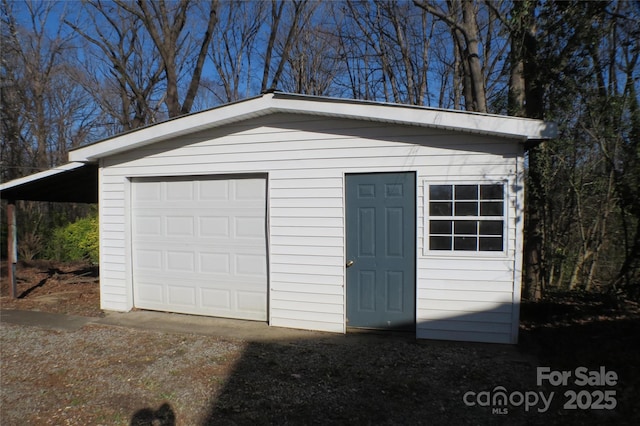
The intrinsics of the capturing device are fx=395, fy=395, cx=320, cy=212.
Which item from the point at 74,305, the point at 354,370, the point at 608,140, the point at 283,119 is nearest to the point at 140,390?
the point at 354,370

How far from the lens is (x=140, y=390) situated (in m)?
3.94

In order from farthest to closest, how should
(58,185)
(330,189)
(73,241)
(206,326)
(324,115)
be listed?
(73,241) < (58,185) < (206,326) < (330,189) < (324,115)

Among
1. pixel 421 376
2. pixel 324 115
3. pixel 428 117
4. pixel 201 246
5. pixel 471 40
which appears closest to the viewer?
pixel 421 376

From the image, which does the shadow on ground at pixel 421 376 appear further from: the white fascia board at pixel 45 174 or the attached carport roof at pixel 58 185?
the attached carport roof at pixel 58 185

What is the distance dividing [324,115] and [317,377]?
330 cm

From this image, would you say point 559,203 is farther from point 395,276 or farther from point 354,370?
point 354,370

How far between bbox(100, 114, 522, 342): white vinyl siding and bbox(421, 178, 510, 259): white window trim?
0.08ft

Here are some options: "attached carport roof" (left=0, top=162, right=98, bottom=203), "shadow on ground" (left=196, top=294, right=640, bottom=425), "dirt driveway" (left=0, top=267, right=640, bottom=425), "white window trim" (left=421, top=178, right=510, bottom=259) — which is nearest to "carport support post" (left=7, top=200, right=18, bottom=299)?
"attached carport roof" (left=0, top=162, right=98, bottom=203)

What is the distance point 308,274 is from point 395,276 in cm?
123

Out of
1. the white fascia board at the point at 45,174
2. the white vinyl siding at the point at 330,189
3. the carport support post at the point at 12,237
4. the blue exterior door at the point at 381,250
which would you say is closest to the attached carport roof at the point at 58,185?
the white fascia board at the point at 45,174

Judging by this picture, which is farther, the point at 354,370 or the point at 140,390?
the point at 354,370

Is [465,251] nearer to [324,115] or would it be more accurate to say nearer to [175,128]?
[324,115]

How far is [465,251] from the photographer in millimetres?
5078

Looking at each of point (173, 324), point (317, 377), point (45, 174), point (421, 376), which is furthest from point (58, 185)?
point (421, 376)
